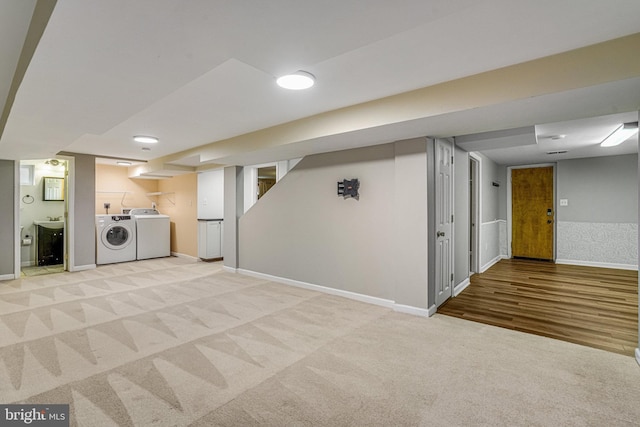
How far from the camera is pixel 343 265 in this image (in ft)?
13.0

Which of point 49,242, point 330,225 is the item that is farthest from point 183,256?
point 330,225

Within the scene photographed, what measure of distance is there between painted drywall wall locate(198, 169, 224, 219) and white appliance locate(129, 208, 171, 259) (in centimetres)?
100

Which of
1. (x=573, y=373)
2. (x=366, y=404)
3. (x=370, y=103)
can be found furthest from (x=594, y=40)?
(x=366, y=404)

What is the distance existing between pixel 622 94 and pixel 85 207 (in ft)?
23.6

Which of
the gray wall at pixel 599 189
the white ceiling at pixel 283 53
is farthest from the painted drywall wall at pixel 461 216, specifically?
the gray wall at pixel 599 189

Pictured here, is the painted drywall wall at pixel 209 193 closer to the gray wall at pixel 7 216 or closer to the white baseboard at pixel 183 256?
the white baseboard at pixel 183 256

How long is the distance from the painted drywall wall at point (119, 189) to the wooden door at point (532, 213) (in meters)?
8.68

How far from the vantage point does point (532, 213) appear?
650 cm

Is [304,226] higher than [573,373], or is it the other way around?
[304,226]

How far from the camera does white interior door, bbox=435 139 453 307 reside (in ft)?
11.3

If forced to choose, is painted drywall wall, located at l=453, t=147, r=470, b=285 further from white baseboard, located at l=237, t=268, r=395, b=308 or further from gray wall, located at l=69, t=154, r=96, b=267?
gray wall, located at l=69, t=154, r=96, b=267

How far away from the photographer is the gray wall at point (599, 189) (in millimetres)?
5469

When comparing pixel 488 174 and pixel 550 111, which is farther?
pixel 488 174

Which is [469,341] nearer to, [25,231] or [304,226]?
[304,226]
